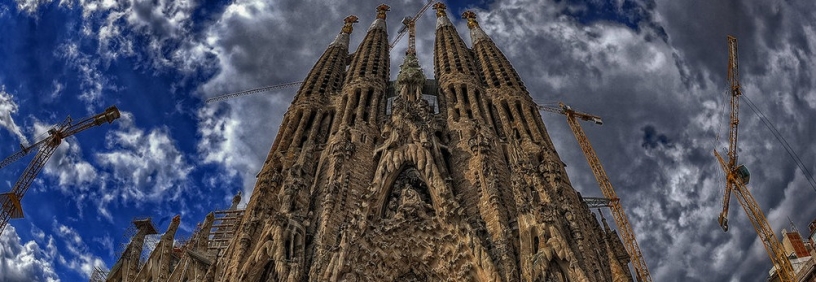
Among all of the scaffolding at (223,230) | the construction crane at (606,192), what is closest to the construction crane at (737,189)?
the construction crane at (606,192)

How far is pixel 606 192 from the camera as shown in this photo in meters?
43.7

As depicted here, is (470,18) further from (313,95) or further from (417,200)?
(417,200)

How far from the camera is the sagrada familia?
1903 centimetres

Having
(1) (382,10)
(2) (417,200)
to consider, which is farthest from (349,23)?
(2) (417,200)

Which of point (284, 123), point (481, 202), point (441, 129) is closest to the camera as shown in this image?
point (481, 202)

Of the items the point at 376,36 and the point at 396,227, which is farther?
the point at 376,36

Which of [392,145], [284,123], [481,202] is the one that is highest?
[284,123]

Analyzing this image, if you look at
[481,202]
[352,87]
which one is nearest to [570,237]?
[481,202]

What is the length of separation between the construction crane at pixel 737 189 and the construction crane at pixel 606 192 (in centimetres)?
731

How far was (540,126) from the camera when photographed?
Answer: 2823 cm

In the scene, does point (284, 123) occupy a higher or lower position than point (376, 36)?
lower

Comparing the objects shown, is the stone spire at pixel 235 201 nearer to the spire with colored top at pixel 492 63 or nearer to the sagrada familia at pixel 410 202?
the sagrada familia at pixel 410 202

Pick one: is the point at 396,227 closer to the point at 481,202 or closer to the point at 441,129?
the point at 481,202

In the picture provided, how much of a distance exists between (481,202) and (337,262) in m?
5.91
